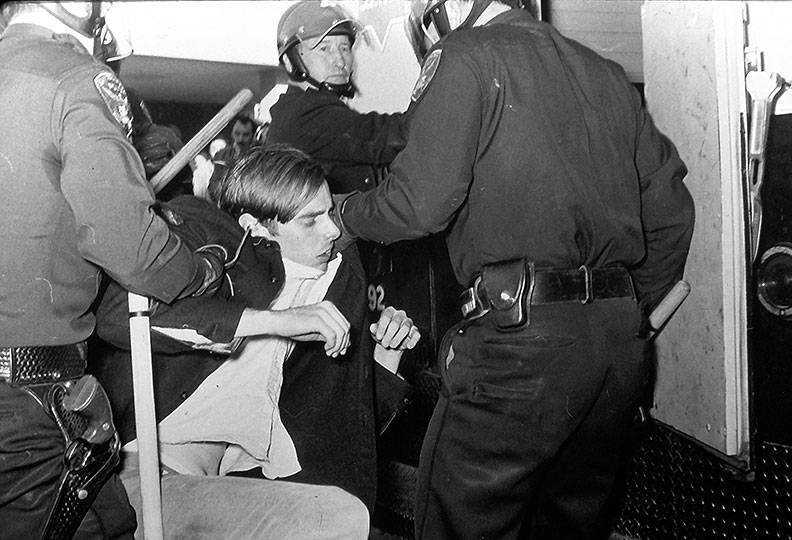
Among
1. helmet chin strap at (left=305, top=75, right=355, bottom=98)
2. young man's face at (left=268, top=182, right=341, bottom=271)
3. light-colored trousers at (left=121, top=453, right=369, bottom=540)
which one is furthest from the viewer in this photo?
helmet chin strap at (left=305, top=75, right=355, bottom=98)

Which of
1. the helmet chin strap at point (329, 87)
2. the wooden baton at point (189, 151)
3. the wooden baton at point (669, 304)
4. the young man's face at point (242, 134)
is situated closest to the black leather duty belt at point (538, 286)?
the wooden baton at point (669, 304)

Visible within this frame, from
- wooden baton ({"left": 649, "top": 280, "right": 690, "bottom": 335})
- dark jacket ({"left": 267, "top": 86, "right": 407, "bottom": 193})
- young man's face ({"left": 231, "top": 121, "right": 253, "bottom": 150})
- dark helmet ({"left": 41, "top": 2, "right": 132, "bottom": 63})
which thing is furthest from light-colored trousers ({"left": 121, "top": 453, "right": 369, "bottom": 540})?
young man's face ({"left": 231, "top": 121, "right": 253, "bottom": 150})

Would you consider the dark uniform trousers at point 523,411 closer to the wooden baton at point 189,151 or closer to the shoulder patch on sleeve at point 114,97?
the wooden baton at point 189,151

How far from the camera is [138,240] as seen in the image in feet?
5.36

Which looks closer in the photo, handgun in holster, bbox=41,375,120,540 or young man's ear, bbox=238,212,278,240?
handgun in holster, bbox=41,375,120,540

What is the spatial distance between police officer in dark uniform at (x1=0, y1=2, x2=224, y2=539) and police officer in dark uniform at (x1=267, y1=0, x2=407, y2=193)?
→ 1139 mm

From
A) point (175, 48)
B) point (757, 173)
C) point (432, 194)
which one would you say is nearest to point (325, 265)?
point (432, 194)

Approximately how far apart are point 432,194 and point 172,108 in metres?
2.35

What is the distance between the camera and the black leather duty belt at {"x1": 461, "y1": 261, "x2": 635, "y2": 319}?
1845 mm

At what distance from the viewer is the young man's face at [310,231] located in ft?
7.43

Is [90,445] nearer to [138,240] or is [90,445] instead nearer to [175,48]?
[138,240]

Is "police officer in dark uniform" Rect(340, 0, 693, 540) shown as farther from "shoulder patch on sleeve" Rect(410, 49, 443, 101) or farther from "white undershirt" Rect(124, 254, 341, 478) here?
"white undershirt" Rect(124, 254, 341, 478)

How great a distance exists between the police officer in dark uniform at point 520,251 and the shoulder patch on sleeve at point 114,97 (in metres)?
0.62

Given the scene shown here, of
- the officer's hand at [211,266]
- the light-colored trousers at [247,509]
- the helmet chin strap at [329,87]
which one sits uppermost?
the helmet chin strap at [329,87]
